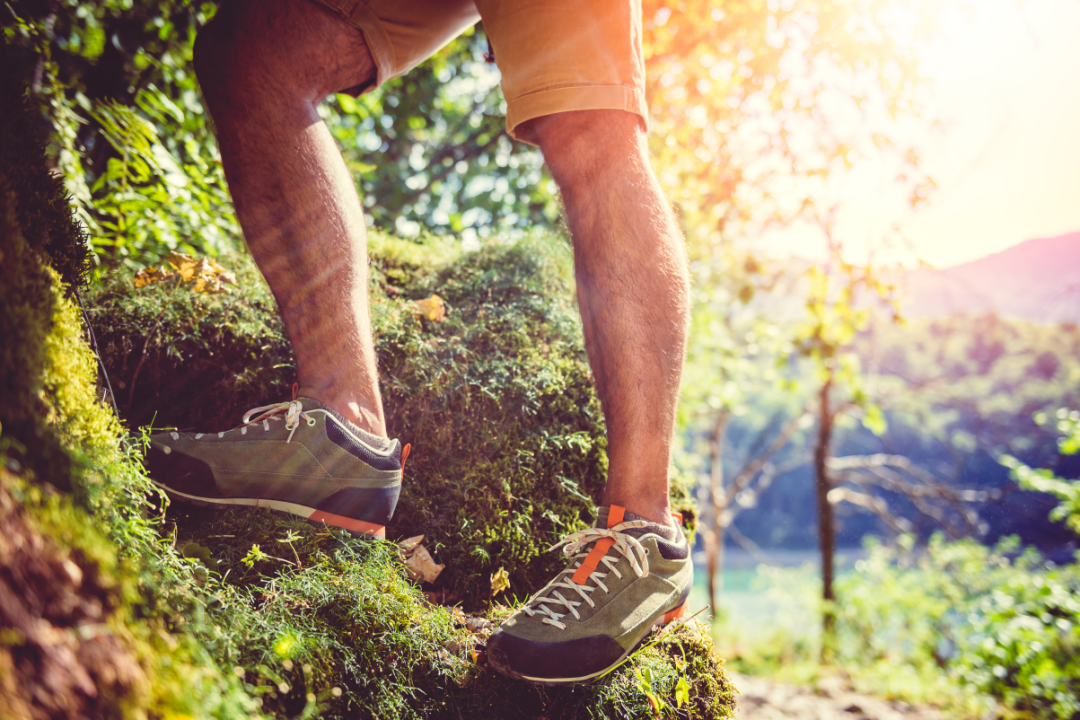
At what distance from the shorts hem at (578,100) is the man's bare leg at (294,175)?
0.63 m

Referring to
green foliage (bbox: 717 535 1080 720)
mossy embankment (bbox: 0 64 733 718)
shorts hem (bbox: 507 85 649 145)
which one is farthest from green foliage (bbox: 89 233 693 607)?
green foliage (bbox: 717 535 1080 720)

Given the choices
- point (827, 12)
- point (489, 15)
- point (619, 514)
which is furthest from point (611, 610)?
point (827, 12)

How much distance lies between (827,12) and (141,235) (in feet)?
21.7

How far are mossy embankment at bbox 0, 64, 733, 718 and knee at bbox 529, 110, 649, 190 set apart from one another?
904 mm

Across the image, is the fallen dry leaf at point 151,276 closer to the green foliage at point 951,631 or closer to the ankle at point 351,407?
the ankle at point 351,407

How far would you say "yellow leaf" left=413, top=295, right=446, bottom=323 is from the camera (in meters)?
2.36

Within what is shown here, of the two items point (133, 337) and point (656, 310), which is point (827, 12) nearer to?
point (656, 310)

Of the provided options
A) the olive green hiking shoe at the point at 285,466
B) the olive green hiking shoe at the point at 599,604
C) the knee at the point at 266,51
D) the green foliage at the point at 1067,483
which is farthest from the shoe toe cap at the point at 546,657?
the green foliage at the point at 1067,483

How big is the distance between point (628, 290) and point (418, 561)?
1041 mm

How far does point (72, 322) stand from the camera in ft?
3.38

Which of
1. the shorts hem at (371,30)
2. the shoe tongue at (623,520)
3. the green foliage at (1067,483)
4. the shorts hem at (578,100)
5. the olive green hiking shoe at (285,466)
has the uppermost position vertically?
the shorts hem at (371,30)

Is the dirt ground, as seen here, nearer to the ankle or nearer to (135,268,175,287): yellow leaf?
the ankle

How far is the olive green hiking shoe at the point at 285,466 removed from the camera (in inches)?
52.6

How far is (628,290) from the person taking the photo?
140cm
